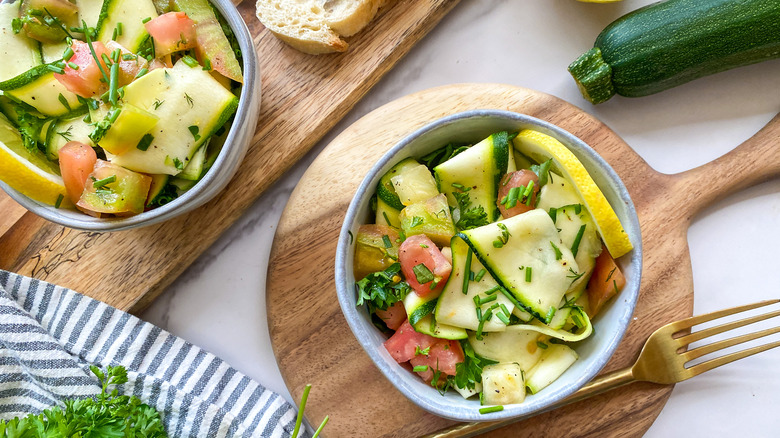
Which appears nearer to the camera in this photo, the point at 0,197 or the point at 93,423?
the point at 93,423

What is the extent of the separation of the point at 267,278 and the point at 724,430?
5.50 feet

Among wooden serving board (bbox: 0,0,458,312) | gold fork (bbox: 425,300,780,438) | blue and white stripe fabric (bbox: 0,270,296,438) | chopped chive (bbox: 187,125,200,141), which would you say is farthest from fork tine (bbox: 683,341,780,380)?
chopped chive (bbox: 187,125,200,141)

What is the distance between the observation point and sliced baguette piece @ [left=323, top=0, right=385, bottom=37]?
1.90 m

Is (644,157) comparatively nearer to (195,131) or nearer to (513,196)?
(513,196)

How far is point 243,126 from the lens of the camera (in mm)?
1662

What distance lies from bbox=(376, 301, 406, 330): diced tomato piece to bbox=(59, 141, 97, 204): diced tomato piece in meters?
0.90

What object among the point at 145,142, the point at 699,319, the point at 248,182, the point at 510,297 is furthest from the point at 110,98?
the point at 699,319

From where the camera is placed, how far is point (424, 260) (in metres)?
1.51

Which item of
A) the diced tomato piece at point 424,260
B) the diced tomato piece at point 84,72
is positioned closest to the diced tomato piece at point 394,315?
the diced tomato piece at point 424,260

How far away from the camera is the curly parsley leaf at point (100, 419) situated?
166 cm

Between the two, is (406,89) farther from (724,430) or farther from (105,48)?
(724,430)

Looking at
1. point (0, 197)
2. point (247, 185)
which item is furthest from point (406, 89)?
point (0, 197)

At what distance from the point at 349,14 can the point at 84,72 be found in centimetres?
81

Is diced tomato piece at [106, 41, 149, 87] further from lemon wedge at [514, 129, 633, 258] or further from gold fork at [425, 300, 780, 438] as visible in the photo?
gold fork at [425, 300, 780, 438]
